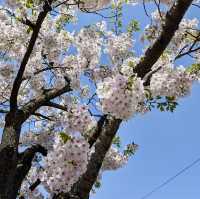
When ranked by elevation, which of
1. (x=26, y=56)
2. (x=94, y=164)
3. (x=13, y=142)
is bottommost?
(x=94, y=164)

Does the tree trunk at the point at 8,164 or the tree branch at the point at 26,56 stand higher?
the tree branch at the point at 26,56

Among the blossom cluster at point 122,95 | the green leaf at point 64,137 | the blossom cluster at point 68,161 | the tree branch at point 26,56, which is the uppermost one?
the tree branch at point 26,56

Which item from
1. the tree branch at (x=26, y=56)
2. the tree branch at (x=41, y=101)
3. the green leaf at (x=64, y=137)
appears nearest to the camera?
the green leaf at (x=64, y=137)

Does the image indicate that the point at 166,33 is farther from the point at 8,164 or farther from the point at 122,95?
the point at 8,164

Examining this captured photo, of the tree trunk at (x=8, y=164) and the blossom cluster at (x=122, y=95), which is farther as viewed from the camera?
the tree trunk at (x=8, y=164)

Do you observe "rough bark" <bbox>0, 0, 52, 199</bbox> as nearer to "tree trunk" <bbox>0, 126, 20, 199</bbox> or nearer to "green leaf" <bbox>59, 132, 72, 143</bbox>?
"tree trunk" <bbox>0, 126, 20, 199</bbox>

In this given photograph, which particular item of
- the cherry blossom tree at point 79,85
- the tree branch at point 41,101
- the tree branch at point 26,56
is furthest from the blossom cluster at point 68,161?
the tree branch at point 41,101

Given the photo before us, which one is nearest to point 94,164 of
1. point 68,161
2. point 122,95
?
point 68,161

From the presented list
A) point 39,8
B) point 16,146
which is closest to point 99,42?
point 39,8

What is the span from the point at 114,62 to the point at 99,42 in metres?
0.75

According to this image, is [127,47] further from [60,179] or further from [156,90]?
[60,179]

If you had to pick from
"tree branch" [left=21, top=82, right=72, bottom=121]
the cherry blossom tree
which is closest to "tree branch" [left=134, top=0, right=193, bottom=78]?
the cherry blossom tree

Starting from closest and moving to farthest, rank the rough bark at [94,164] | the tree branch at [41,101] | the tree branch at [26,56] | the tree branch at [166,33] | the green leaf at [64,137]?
the green leaf at [64,137] → the tree branch at [166,33] → the rough bark at [94,164] → the tree branch at [26,56] → the tree branch at [41,101]

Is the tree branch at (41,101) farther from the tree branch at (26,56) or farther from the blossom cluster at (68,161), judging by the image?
the blossom cluster at (68,161)
